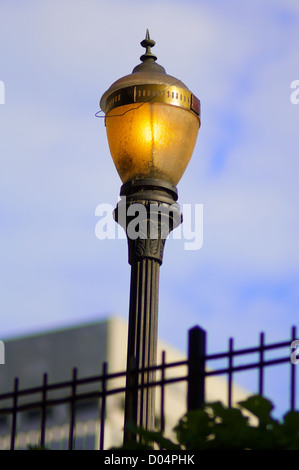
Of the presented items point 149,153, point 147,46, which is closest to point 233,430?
point 149,153

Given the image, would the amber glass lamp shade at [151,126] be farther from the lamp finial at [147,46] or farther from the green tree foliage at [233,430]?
the green tree foliage at [233,430]

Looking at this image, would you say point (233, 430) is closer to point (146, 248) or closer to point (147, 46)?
point (146, 248)

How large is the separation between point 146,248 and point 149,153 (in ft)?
2.31

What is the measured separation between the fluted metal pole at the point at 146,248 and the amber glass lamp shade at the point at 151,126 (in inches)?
4.8

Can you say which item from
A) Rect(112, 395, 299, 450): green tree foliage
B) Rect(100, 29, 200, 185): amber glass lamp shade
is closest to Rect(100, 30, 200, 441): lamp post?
Rect(100, 29, 200, 185): amber glass lamp shade

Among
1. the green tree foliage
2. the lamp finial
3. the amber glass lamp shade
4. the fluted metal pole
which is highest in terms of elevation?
the lamp finial

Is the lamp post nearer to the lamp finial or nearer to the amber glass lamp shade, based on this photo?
the amber glass lamp shade

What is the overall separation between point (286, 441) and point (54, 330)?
59.0m

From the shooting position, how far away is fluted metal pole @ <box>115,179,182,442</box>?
7.23 m

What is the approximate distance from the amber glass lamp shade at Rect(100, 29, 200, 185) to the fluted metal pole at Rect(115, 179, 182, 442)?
12cm

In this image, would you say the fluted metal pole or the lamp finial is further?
the lamp finial

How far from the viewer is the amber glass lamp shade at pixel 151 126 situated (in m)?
7.91

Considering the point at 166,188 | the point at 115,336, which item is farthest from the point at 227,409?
the point at 115,336
